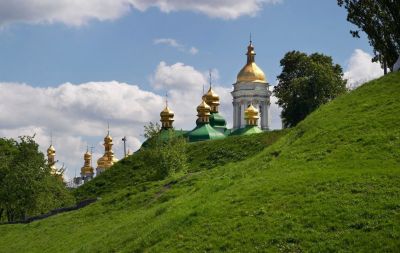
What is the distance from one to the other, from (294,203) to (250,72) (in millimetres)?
71545

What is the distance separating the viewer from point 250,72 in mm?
89000

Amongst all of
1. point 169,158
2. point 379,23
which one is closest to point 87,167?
point 169,158

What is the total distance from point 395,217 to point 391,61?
18.7 meters

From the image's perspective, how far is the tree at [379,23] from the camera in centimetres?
3197

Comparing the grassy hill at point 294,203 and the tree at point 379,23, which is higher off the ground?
the tree at point 379,23

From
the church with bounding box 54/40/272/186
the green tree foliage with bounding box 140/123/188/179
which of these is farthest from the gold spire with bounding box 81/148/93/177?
the green tree foliage with bounding box 140/123/188/179

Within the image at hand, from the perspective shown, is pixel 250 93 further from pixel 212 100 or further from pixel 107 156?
pixel 107 156

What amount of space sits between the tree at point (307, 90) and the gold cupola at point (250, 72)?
22.6 m

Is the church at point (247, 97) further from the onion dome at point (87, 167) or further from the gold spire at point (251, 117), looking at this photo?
the onion dome at point (87, 167)

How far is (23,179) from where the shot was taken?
47.8m

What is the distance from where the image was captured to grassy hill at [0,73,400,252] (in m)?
16.1

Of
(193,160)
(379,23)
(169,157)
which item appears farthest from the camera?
(193,160)

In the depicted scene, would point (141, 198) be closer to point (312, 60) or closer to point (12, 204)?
point (12, 204)

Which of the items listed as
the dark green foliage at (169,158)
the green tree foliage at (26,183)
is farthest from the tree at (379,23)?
the green tree foliage at (26,183)
